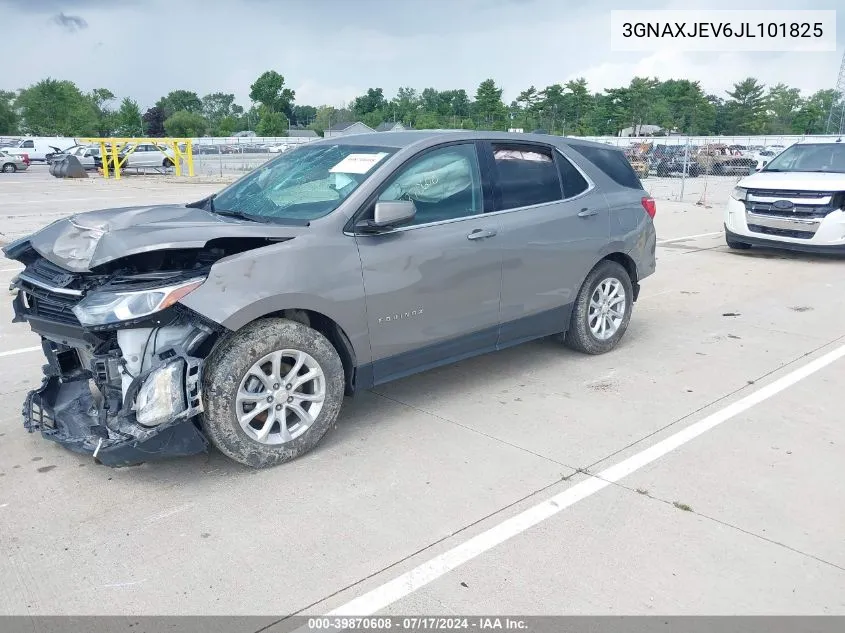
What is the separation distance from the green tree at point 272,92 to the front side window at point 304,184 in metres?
135

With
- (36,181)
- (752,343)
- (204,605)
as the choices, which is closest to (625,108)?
(36,181)

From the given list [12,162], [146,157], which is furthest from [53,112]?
[146,157]

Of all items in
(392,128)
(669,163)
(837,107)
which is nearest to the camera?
(392,128)

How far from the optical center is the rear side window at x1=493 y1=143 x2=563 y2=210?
16.7 ft

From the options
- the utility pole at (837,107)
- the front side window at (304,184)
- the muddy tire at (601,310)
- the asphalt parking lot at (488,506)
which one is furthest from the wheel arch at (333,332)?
the utility pole at (837,107)

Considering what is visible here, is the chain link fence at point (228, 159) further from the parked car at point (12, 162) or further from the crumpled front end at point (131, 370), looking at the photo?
the crumpled front end at point (131, 370)

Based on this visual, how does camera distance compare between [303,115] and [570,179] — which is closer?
[570,179]

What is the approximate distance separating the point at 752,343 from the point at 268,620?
203 inches

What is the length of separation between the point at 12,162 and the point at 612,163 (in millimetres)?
37321

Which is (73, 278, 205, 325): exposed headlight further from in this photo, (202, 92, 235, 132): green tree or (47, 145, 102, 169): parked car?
(202, 92, 235, 132): green tree

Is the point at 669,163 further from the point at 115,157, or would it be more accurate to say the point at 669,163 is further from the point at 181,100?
the point at 181,100

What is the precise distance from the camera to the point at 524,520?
348cm

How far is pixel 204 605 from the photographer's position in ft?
9.37

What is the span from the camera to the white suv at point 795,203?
1009 cm
